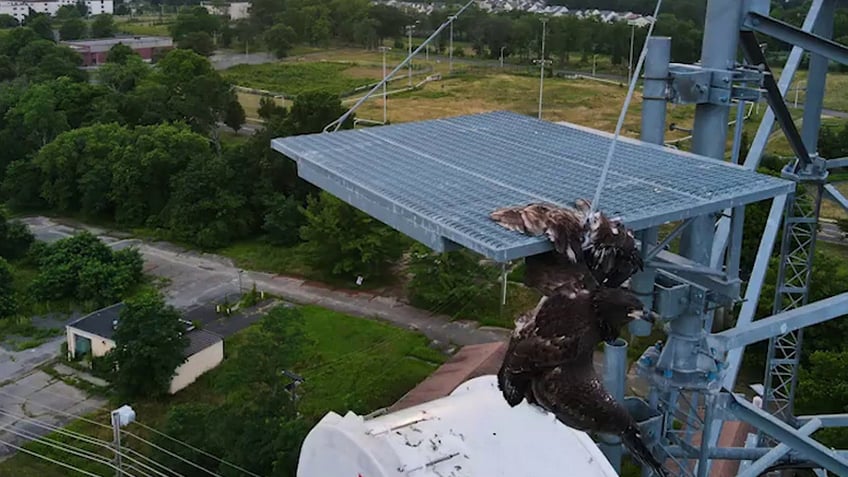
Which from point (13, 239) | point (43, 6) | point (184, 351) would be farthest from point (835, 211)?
point (43, 6)

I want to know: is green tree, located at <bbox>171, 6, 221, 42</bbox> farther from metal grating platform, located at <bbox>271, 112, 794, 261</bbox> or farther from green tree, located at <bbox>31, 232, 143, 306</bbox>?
metal grating platform, located at <bbox>271, 112, 794, 261</bbox>

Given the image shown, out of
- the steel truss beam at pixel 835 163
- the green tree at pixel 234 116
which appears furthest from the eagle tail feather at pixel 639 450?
the green tree at pixel 234 116

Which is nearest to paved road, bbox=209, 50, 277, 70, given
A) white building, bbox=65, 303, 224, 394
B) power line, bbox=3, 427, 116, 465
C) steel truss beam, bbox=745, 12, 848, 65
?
white building, bbox=65, 303, 224, 394

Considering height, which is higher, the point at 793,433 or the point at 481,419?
the point at 793,433

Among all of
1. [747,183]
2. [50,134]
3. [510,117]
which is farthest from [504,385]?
[50,134]

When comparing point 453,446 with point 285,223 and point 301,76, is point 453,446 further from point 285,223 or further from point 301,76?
point 301,76

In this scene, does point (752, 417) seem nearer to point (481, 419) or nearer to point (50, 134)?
point (481, 419)
